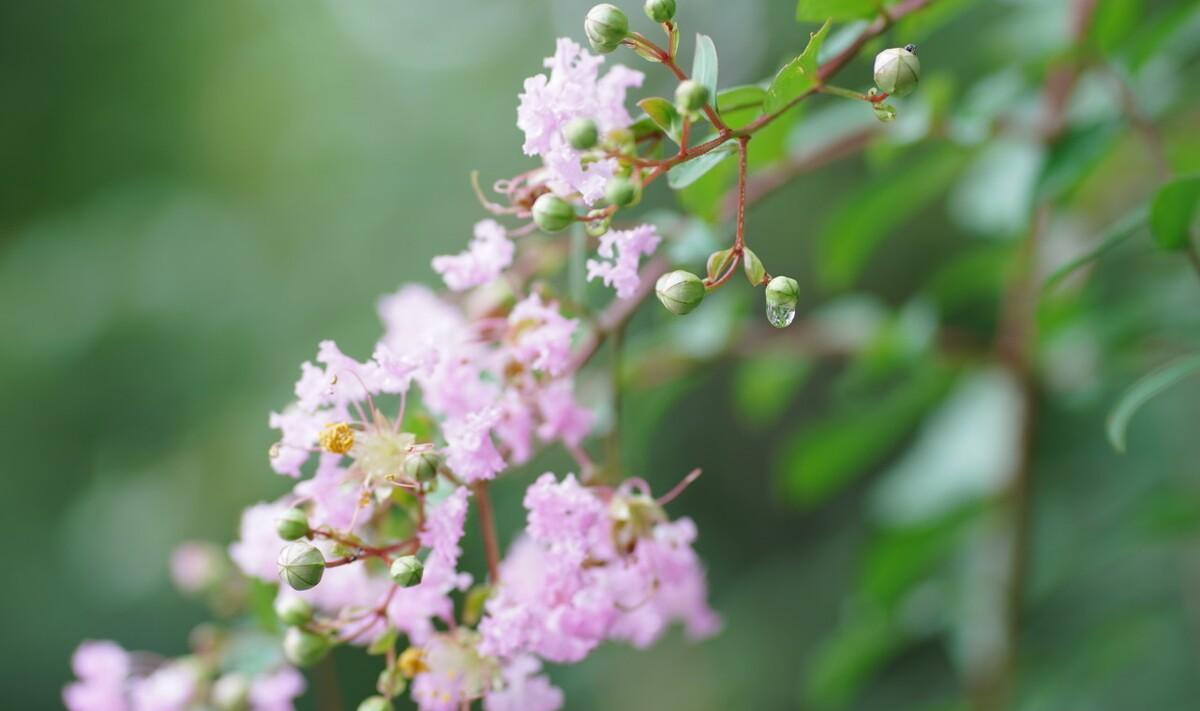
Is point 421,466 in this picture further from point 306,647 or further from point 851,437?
point 851,437

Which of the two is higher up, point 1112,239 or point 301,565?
point 1112,239

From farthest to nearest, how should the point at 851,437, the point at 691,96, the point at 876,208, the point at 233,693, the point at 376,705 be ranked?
1. the point at 851,437
2. the point at 876,208
3. the point at 233,693
4. the point at 376,705
5. the point at 691,96

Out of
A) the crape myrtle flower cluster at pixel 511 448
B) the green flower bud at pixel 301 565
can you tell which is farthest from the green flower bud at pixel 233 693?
the green flower bud at pixel 301 565

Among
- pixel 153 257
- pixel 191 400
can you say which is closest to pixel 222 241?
pixel 153 257

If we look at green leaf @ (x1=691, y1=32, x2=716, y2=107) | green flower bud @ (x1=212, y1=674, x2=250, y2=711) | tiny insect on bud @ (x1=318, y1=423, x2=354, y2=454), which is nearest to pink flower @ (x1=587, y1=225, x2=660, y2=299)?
green leaf @ (x1=691, y1=32, x2=716, y2=107)

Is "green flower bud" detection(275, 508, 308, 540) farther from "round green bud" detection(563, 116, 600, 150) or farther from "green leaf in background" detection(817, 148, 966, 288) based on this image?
"green leaf in background" detection(817, 148, 966, 288)

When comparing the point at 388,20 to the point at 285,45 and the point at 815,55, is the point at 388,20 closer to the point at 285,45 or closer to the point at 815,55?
the point at 285,45

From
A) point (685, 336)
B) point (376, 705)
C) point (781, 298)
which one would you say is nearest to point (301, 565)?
point (376, 705)
